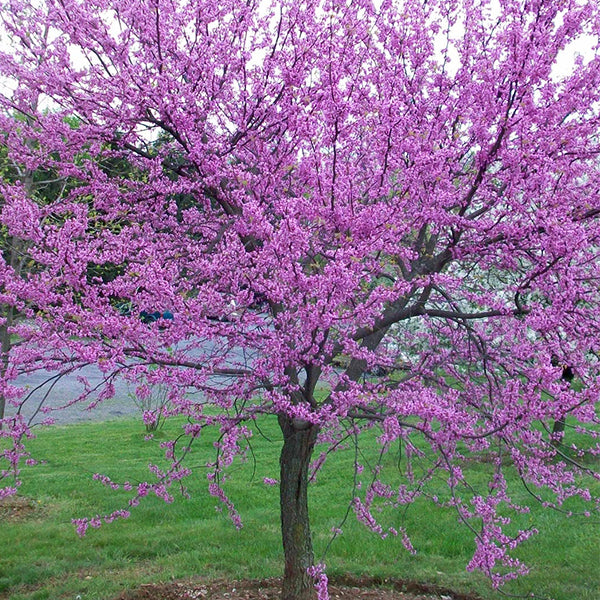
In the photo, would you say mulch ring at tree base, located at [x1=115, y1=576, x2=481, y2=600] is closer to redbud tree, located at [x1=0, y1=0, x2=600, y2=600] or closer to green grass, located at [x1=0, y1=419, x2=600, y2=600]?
green grass, located at [x1=0, y1=419, x2=600, y2=600]

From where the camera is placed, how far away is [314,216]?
4.65 m

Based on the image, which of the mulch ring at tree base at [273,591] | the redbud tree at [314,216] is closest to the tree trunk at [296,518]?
the redbud tree at [314,216]

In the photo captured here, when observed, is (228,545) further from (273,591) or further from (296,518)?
(296,518)

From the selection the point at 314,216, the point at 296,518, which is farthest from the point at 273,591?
the point at 314,216

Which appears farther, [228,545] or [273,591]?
[228,545]

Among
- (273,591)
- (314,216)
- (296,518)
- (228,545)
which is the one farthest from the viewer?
(228,545)

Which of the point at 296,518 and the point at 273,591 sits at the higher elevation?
the point at 296,518

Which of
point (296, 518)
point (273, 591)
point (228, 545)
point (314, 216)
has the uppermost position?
point (314, 216)

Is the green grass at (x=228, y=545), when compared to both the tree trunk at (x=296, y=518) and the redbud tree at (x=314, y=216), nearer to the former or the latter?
the tree trunk at (x=296, y=518)

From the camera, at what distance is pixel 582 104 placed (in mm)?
4930

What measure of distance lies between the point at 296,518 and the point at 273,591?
1.18m

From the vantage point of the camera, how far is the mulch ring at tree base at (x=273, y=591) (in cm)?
620

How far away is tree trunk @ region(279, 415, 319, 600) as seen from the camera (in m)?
5.62

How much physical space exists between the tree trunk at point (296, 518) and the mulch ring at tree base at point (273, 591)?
611 mm
